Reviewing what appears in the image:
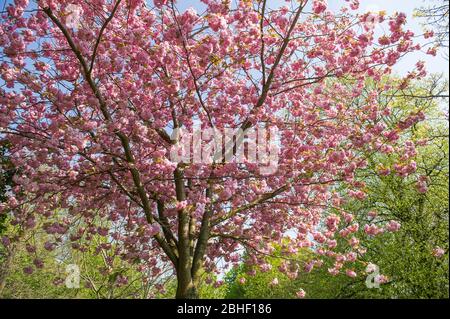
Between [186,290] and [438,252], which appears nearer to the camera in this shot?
[186,290]

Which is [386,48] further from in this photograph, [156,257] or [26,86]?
[156,257]

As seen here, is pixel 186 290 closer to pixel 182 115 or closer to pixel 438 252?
pixel 182 115

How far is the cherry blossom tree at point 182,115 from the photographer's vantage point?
6852 millimetres

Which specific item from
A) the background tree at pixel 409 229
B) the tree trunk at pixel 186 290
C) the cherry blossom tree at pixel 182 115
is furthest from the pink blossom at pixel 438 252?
the tree trunk at pixel 186 290

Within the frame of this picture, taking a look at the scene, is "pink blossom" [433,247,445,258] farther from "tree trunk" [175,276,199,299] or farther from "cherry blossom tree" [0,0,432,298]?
"tree trunk" [175,276,199,299]

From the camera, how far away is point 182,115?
8.27m

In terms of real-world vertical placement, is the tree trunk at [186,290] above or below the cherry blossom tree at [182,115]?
below


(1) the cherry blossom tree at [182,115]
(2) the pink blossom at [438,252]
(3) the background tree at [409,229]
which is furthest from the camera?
(3) the background tree at [409,229]

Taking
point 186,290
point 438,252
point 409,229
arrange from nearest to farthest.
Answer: point 186,290 < point 438,252 < point 409,229

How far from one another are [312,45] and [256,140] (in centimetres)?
270

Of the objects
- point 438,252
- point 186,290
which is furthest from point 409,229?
point 186,290

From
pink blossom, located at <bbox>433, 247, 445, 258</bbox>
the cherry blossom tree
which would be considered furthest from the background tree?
the cherry blossom tree

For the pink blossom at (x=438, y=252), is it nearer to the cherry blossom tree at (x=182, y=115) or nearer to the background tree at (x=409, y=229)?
the background tree at (x=409, y=229)

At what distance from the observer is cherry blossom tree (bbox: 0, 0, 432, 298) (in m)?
6.85
